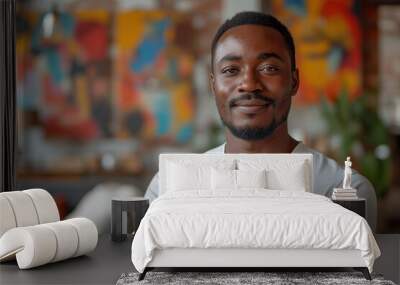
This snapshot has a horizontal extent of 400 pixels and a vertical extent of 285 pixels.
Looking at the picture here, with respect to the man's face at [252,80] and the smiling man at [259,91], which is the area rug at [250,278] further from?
the man's face at [252,80]

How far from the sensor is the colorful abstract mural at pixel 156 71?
6809 mm

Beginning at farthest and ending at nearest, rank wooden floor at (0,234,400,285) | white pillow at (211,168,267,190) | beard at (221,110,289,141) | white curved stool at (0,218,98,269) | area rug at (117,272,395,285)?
beard at (221,110,289,141) < white pillow at (211,168,267,190) < white curved stool at (0,218,98,269) < wooden floor at (0,234,400,285) < area rug at (117,272,395,285)

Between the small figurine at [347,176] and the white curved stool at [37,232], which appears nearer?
the white curved stool at [37,232]

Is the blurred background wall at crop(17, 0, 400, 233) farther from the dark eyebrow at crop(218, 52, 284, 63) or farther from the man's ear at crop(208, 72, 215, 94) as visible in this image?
the dark eyebrow at crop(218, 52, 284, 63)

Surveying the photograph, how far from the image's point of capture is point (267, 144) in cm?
666

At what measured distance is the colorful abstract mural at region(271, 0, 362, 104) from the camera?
22.2ft

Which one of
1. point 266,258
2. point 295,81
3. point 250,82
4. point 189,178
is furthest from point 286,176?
point 266,258

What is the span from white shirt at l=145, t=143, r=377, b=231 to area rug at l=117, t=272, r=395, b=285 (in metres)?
1.94

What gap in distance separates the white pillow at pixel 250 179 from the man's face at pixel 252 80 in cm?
69

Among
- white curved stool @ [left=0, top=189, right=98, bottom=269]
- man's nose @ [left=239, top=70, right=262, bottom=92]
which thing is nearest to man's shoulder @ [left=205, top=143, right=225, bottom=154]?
man's nose @ [left=239, top=70, right=262, bottom=92]

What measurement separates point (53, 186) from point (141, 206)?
111 centimetres

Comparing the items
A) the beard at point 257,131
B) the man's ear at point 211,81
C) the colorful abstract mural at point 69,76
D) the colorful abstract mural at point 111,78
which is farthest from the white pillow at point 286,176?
the colorful abstract mural at point 69,76

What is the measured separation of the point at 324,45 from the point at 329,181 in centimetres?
136

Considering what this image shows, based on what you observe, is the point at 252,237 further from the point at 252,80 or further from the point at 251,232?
the point at 252,80
